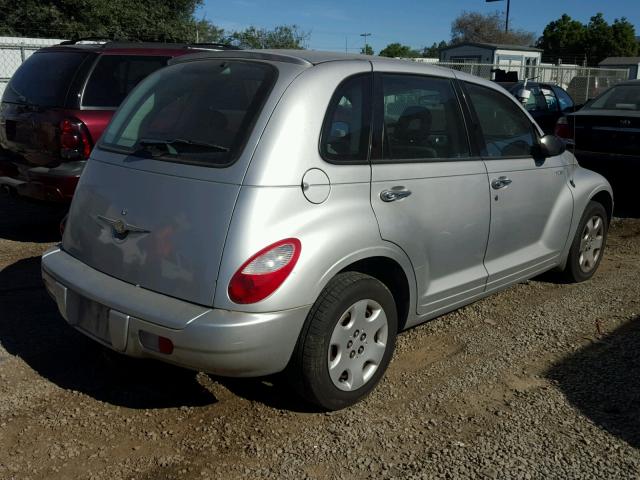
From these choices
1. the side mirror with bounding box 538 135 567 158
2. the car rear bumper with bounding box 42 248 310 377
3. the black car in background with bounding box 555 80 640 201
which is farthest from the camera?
the black car in background with bounding box 555 80 640 201

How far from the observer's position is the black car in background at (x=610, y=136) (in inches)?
302

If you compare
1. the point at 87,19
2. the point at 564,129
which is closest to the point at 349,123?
the point at 564,129

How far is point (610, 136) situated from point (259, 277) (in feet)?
21.0

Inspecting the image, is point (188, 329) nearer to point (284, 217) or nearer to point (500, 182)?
point (284, 217)

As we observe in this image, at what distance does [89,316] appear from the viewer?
3.23 meters

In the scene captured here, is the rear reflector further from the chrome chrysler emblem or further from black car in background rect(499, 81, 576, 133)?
black car in background rect(499, 81, 576, 133)

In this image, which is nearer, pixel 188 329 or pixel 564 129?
pixel 188 329

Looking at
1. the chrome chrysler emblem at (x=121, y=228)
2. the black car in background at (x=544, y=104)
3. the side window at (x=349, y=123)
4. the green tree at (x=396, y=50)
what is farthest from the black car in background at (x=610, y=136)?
the green tree at (x=396, y=50)

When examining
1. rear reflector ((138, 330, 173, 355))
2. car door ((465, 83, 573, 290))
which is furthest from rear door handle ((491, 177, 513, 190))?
rear reflector ((138, 330, 173, 355))

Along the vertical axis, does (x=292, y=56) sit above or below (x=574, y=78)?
below

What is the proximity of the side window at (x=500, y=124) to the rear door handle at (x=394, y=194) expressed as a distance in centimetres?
92

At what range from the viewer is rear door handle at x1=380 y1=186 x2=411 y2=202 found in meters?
3.43

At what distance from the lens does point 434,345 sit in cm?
429

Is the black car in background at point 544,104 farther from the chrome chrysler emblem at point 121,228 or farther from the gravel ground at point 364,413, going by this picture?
the chrome chrysler emblem at point 121,228
